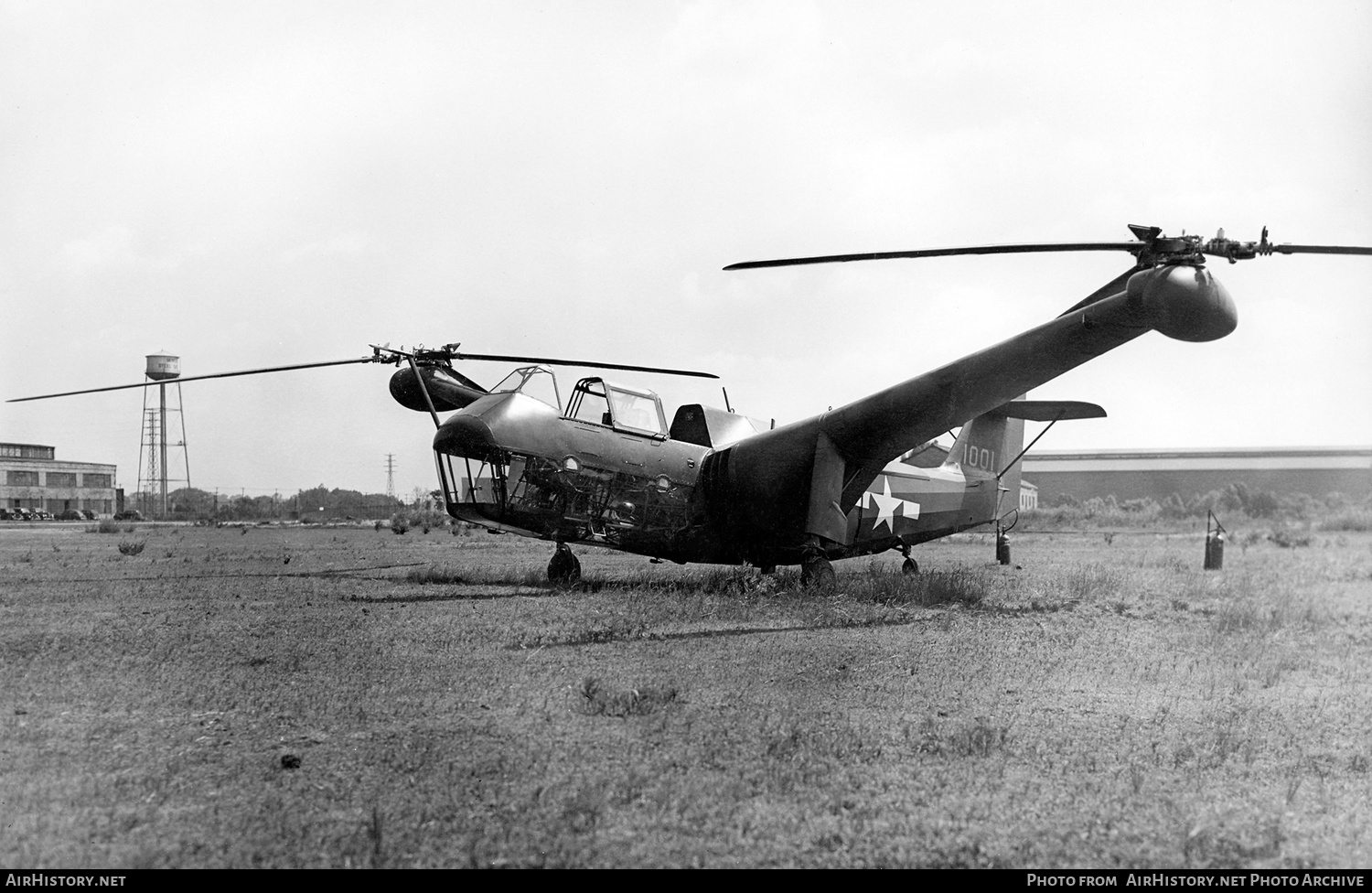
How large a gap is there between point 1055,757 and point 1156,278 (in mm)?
5640

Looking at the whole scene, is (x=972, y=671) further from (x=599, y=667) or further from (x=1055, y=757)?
(x=599, y=667)

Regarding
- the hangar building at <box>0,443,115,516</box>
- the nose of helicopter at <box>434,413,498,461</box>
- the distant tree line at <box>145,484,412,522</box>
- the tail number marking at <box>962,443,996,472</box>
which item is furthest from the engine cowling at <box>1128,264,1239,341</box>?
the hangar building at <box>0,443,115,516</box>

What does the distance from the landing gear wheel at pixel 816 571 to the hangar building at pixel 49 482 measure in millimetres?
92430

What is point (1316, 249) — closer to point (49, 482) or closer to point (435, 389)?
point (435, 389)

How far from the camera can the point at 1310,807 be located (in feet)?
16.4

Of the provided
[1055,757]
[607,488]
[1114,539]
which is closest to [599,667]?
[1055,757]

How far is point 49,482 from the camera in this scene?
9419cm

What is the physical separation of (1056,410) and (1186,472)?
70.5m

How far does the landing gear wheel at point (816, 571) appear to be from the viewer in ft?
46.6

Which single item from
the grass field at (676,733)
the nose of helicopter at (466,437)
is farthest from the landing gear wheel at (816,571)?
the nose of helicopter at (466,437)

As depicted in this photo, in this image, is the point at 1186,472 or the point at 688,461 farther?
the point at 1186,472

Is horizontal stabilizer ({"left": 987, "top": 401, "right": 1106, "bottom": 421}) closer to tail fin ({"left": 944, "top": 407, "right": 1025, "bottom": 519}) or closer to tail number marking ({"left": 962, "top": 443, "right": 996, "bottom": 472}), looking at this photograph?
tail fin ({"left": 944, "top": 407, "right": 1025, "bottom": 519})

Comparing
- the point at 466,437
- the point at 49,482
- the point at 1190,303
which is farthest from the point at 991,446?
the point at 49,482

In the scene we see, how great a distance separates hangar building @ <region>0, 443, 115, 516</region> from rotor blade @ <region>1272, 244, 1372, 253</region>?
99436 millimetres
